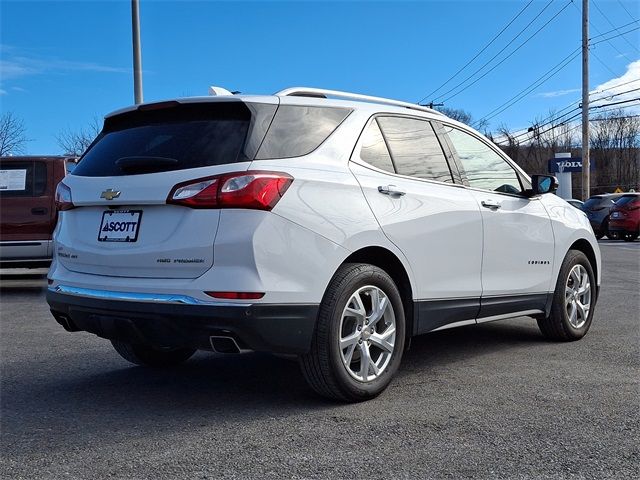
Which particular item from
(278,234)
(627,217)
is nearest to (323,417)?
(278,234)

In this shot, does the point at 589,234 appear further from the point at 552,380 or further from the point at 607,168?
the point at 607,168

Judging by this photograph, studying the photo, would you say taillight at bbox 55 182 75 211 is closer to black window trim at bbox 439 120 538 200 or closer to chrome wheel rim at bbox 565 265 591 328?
black window trim at bbox 439 120 538 200

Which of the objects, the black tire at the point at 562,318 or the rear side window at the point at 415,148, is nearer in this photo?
the rear side window at the point at 415,148

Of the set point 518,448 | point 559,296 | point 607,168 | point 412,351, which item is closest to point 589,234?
point 559,296

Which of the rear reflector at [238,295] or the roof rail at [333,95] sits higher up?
the roof rail at [333,95]

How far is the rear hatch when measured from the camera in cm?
359

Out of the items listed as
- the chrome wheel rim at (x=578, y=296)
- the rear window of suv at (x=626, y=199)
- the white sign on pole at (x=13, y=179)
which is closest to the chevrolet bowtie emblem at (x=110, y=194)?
the chrome wheel rim at (x=578, y=296)

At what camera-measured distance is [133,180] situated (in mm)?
3803

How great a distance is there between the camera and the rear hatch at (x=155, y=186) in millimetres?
3588

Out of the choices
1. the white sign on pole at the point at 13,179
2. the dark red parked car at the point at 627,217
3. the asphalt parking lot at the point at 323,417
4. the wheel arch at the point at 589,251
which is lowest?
the asphalt parking lot at the point at 323,417

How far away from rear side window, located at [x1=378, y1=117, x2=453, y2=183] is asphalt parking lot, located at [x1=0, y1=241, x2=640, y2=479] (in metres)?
1.39

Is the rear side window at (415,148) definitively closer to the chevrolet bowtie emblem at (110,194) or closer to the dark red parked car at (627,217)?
the chevrolet bowtie emblem at (110,194)

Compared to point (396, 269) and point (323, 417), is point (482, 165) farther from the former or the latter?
point (323, 417)

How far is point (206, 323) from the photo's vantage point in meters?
3.49
